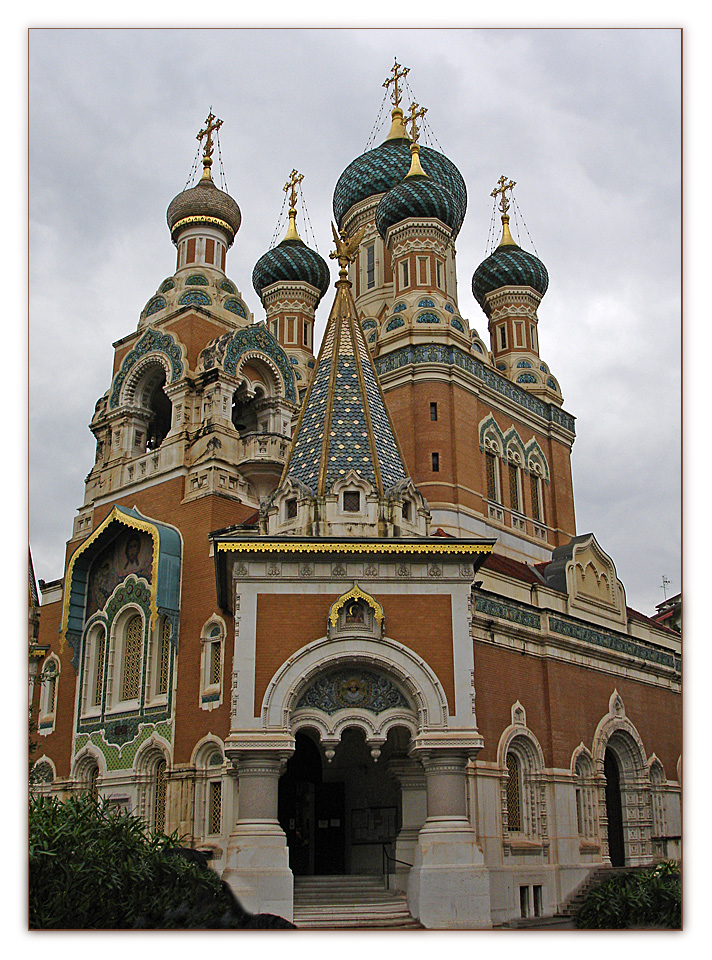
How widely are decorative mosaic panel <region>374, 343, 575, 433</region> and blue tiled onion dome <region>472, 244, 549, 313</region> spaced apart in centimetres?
363

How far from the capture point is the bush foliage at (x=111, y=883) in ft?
28.2

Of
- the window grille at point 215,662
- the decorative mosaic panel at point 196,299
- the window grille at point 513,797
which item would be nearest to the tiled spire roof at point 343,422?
the window grille at point 215,662

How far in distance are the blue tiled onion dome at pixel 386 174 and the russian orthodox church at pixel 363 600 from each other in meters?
0.08

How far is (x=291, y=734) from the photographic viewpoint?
11.2 meters

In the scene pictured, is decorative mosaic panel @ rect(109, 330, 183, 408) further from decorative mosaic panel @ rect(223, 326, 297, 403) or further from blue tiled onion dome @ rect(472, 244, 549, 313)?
blue tiled onion dome @ rect(472, 244, 549, 313)

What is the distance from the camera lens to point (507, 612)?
1573 centimetres

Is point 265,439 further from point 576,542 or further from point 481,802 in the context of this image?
point 481,802

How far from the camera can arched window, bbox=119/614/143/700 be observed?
17.3m

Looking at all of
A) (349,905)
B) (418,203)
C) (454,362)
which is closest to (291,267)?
(418,203)

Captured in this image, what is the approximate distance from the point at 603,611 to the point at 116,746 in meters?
9.15

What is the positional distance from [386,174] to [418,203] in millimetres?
3640

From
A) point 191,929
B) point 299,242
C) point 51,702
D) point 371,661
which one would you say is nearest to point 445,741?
point 371,661

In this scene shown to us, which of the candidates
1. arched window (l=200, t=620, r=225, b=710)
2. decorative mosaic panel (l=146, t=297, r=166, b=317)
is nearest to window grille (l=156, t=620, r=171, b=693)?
arched window (l=200, t=620, r=225, b=710)

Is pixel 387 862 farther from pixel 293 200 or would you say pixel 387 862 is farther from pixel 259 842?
pixel 293 200
